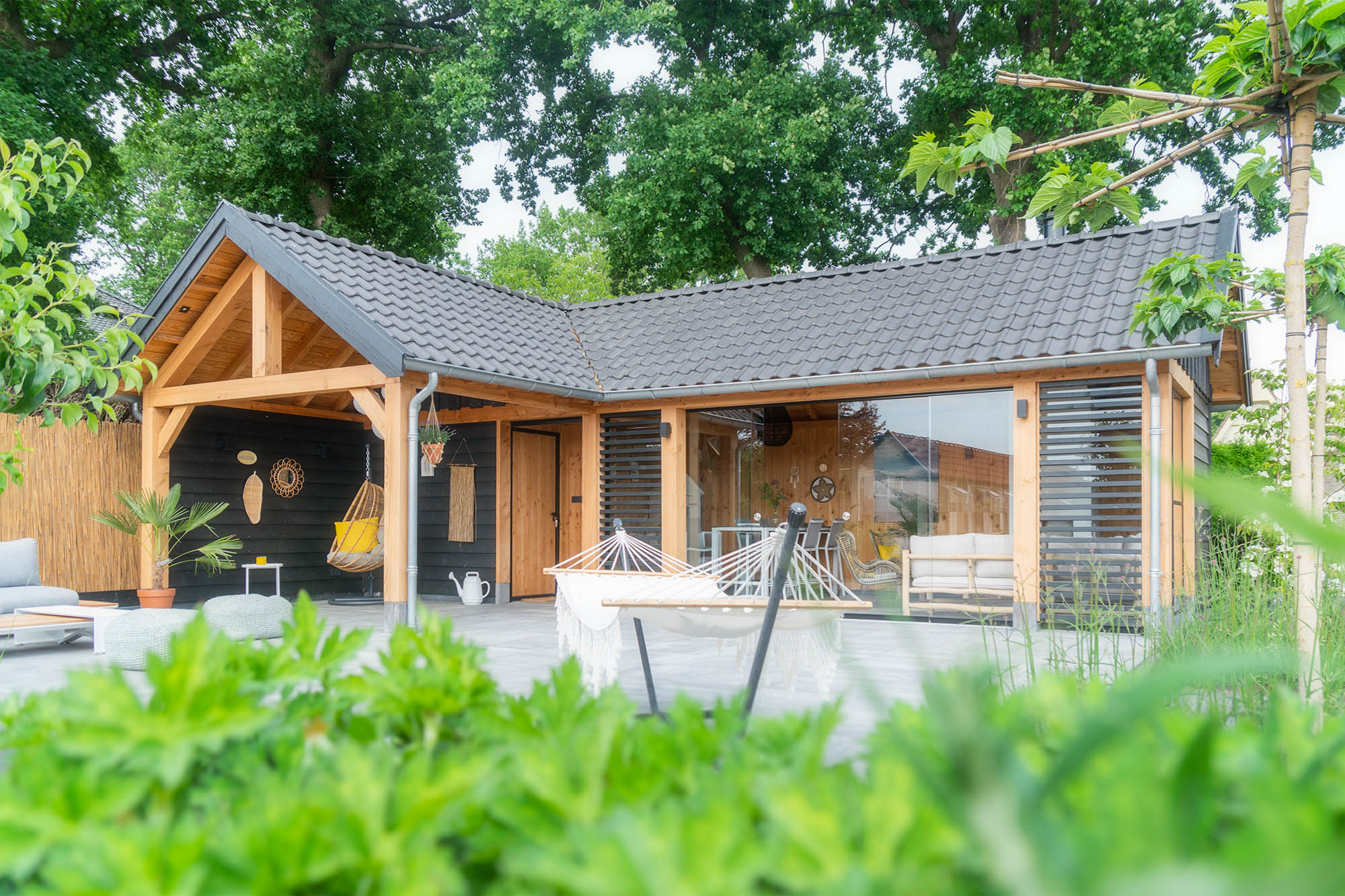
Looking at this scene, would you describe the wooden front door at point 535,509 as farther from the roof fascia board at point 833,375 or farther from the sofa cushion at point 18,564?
the sofa cushion at point 18,564

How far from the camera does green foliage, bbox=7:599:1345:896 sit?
589mm

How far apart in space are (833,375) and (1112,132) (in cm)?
492

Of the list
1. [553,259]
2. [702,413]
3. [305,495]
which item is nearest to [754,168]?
Result: [702,413]

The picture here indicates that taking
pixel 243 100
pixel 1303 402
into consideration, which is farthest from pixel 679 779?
pixel 243 100

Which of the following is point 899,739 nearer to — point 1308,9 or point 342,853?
point 342,853

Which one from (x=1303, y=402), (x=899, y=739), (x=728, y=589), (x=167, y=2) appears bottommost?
(x=728, y=589)

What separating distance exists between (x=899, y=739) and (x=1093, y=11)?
16.8 m

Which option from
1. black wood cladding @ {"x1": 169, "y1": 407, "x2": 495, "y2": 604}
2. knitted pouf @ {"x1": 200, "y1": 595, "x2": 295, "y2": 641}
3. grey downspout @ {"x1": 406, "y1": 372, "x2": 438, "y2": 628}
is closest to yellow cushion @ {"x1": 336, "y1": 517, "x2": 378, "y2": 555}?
black wood cladding @ {"x1": 169, "y1": 407, "x2": 495, "y2": 604}

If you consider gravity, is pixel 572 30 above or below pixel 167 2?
below

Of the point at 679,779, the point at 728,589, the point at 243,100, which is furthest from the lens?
the point at 243,100

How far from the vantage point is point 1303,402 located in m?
3.05

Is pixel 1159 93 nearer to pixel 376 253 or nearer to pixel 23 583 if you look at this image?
pixel 376 253

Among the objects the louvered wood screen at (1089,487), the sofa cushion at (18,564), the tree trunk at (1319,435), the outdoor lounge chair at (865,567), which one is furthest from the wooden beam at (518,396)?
the tree trunk at (1319,435)

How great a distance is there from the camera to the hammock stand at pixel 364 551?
977 centimetres
